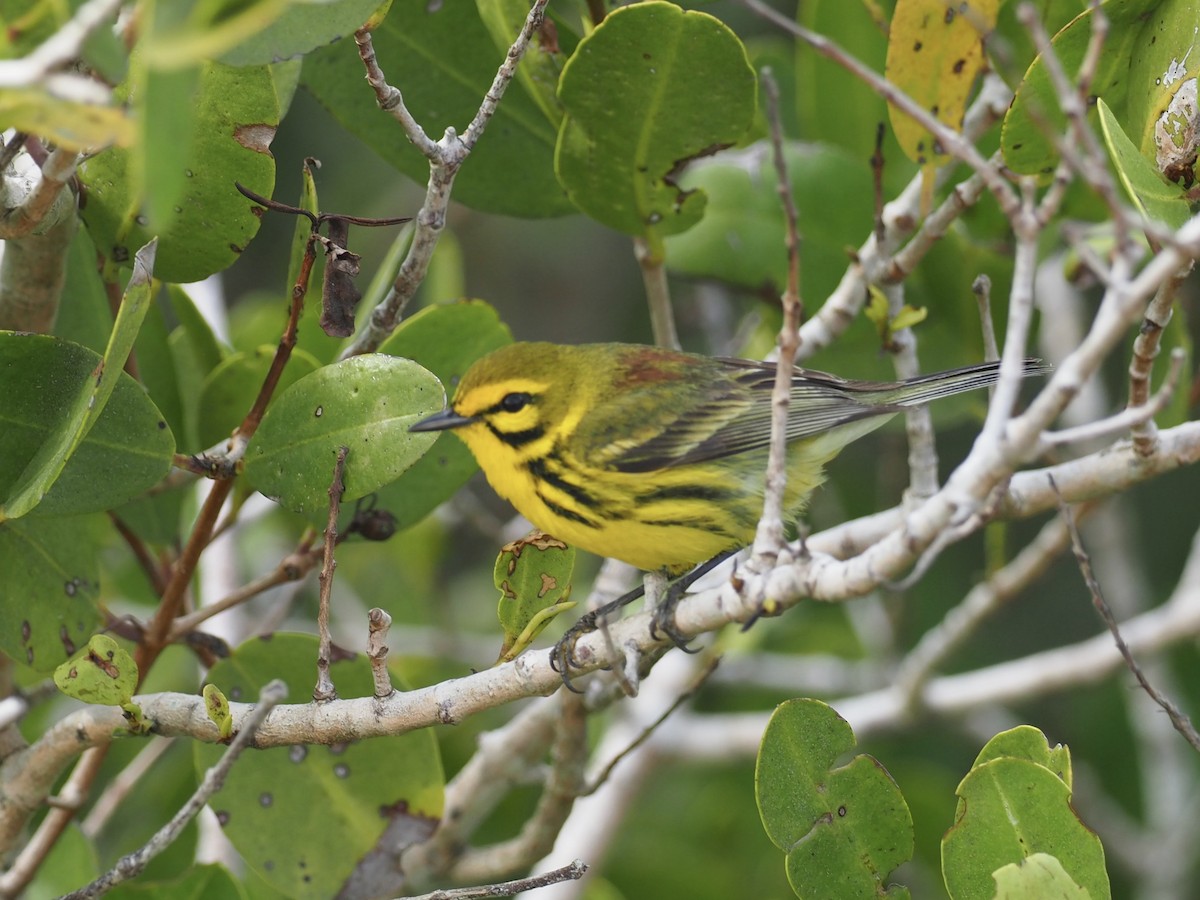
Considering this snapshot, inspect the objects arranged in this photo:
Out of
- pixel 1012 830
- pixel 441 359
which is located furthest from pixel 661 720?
pixel 441 359

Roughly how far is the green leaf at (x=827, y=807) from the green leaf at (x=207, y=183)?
121 centimetres

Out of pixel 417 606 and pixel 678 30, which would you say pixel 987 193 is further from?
pixel 417 606

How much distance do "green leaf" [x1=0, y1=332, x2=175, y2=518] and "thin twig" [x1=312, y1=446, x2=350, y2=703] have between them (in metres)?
0.29

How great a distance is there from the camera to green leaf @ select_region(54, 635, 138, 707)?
6.07 ft

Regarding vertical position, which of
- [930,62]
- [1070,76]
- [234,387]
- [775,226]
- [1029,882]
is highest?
[775,226]

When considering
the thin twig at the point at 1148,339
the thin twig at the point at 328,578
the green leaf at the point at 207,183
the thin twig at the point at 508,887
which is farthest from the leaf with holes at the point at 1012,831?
the green leaf at the point at 207,183

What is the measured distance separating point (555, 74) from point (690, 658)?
2.10 meters

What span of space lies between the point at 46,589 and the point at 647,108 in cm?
142

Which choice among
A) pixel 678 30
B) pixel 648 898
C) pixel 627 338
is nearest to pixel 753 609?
pixel 678 30

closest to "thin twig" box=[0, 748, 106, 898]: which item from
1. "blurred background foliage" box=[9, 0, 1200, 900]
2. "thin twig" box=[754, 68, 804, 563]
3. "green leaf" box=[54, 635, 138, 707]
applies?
"blurred background foliage" box=[9, 0, 1200, 900]

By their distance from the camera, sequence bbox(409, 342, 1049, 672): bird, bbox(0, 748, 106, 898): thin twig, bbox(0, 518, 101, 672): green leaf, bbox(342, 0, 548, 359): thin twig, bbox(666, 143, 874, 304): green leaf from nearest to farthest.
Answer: bbox(342, 0, 548, 359): thin twig < bbox(0, 518, 101, 672): green leaf < bbox(0, 748, 106, 898): thin twig < bbox(409, 342, 1049, 672): bird < bbox(666, 143, 874, 304): green leaf

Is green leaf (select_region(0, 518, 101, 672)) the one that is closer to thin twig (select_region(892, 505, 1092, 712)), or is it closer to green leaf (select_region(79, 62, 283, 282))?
green leaf (select_region(79, 62, 283, 282))

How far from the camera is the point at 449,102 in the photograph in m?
2.69

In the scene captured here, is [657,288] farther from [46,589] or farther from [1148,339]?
[46,589]
